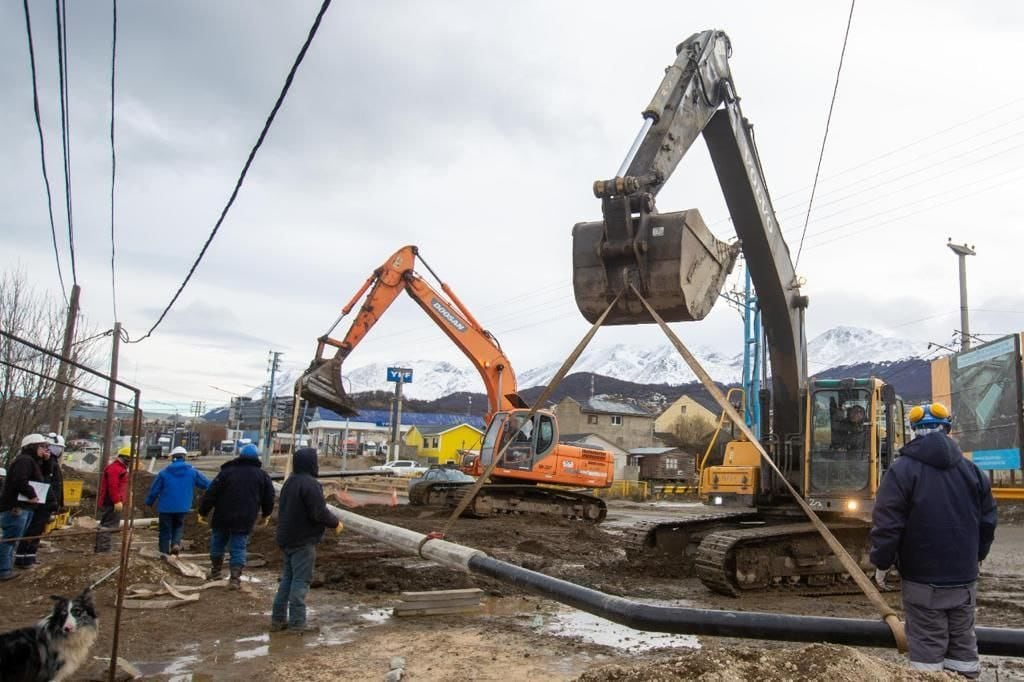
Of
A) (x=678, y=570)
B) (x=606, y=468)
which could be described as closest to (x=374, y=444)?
(x=606, y=468)

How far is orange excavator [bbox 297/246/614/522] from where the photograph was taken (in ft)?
53.0

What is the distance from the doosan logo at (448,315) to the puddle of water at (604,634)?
1060 centimetres

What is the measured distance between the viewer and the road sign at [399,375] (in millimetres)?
67062

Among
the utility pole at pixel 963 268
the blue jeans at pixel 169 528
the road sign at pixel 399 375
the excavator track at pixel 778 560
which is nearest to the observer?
the excavator track at pixel 778 560

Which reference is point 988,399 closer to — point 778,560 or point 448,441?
point 778,560

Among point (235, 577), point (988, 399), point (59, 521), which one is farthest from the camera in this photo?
point (988, 399)

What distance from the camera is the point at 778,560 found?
9.23m

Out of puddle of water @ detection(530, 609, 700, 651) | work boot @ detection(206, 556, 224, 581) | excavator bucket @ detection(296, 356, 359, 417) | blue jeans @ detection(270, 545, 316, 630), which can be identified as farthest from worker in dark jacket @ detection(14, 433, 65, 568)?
puddle of water @ detection(530, 609, 700, 651)

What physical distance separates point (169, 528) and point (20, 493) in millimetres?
1846

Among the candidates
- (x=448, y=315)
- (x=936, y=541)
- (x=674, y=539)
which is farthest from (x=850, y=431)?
(x=448, y=315)

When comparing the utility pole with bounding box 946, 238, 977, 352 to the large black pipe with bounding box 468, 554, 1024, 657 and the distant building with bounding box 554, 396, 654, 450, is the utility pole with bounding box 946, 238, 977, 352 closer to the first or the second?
the large black pipe with bounding box 468, 554, 1024, 657

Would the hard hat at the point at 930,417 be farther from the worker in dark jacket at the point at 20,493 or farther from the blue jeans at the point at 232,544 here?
the worker in dark jacket at the point at 20,493

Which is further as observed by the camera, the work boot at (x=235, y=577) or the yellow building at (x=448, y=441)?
the yellow building at (x=448, y=441)

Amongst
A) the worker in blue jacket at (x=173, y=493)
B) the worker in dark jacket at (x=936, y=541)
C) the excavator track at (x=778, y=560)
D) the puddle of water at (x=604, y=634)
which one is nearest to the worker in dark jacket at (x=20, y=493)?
the worker in blue jacket at (x=173, y=493)
